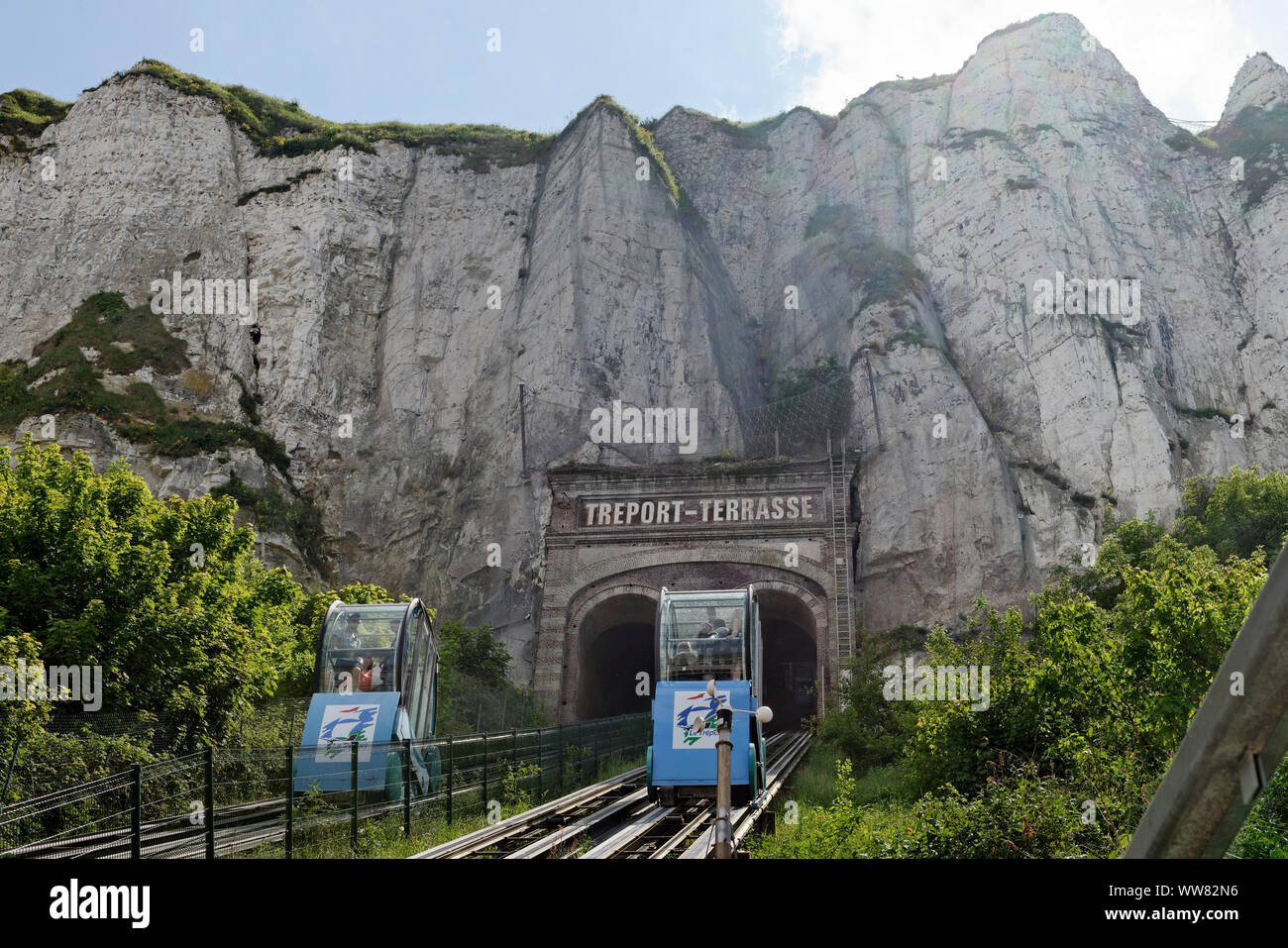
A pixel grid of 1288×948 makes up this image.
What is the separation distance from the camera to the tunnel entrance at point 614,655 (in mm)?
33781

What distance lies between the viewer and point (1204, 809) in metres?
3.46

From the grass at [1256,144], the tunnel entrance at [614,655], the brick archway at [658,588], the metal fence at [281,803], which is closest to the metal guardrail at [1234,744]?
the metal fence at [281,803]

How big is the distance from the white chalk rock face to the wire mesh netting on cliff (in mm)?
236

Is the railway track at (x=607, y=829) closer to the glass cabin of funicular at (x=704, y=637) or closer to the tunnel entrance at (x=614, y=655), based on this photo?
the glass cabin of funicular at (x=704, y=637)

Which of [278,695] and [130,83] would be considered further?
[130,83]

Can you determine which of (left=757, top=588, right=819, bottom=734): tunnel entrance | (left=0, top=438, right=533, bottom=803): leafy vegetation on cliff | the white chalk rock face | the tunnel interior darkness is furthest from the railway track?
(left=757, top=588, right=819, bottom=734): tunnel entrance

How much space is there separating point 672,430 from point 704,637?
24.5 m

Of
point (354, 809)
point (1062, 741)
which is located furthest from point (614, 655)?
point (354, 809)

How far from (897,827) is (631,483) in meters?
22.2

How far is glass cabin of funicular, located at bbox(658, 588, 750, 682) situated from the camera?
18.4 metres

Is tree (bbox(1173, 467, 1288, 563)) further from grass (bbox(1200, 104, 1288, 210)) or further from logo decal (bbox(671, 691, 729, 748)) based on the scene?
grass (bbox(1200, 104, 1288, 210))

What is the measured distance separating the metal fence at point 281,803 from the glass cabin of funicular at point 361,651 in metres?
1.56
